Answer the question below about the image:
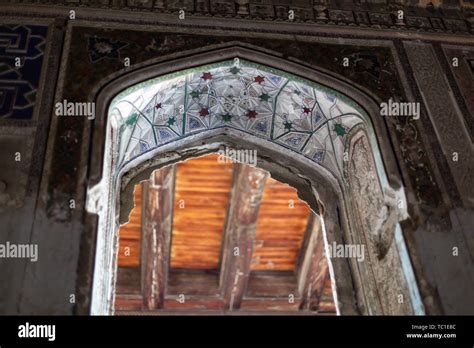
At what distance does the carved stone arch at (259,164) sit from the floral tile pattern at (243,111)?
0.06 metres

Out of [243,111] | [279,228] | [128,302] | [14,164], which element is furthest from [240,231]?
[14,164]

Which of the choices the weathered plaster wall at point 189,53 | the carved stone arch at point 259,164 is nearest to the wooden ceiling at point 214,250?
the carved stone arch at point 259,164

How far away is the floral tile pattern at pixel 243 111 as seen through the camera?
5.19 metres

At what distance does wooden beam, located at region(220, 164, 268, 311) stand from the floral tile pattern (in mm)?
1418

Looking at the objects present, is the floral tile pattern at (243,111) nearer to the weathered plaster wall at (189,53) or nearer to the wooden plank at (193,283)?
the weathered plaster wall at (189,53)

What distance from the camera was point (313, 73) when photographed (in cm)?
506

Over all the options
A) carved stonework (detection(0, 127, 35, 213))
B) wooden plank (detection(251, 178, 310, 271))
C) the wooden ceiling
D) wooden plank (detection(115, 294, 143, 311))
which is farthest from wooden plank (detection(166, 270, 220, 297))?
carved stonework (detection(0, 127, 35, 213))

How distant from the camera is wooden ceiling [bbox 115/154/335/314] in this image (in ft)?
25.7

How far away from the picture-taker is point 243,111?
562 centimetres

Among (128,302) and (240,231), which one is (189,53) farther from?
(128,302)

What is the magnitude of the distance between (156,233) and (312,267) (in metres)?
2.08

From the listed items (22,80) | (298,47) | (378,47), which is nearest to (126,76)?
(22,80)
